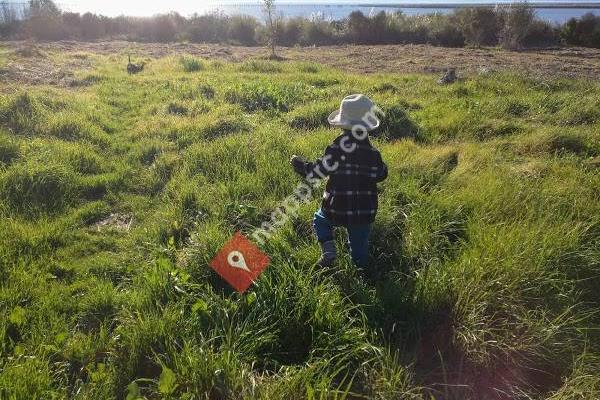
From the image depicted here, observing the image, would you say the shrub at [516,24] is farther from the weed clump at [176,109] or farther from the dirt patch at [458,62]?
the weed clump at [176,109]

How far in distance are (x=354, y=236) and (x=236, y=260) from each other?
807 mm

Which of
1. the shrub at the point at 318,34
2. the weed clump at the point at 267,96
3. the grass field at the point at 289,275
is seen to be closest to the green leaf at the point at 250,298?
the grass field at the point at 289,275

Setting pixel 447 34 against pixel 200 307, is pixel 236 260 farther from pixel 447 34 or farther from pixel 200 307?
pixel 447 34

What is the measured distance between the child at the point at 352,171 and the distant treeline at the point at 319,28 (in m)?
19.6

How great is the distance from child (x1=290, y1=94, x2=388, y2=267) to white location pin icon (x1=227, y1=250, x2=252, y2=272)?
51cm

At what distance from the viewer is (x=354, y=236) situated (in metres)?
2.96

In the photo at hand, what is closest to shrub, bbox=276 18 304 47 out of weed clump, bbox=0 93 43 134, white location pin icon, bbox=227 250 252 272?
weed clump, bbox=0 93 43 134

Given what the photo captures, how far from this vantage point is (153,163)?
203 inches

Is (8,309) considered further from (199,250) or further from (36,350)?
(199,250)

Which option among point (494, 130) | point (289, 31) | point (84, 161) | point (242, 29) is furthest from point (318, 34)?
point (84, 161)

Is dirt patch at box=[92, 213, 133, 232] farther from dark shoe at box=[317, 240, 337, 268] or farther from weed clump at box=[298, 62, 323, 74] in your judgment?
weed clump at box=[298, 62, 323, 74]

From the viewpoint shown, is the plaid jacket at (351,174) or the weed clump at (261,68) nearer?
the plaid jacket at (351,174)

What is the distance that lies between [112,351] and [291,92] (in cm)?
649

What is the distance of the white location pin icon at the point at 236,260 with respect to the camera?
2904mm
